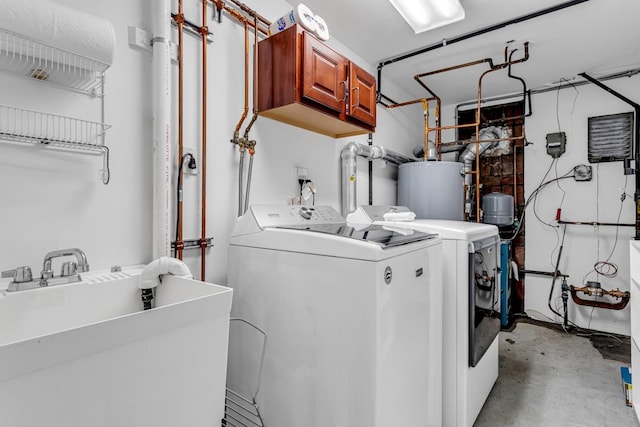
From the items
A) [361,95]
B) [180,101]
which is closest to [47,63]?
[180,101]

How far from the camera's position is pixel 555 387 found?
2.41 metres

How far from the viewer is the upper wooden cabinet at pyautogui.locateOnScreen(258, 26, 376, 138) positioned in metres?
1.75

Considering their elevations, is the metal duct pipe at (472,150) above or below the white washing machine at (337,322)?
above

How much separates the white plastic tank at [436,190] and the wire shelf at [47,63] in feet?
8.74

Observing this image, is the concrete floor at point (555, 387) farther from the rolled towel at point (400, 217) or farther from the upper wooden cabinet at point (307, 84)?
the upper wooden cabinet at point (307, 84)

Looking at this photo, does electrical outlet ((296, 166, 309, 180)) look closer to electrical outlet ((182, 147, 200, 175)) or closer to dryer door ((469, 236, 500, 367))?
electrical outlet ((182, 147, 200, 175))

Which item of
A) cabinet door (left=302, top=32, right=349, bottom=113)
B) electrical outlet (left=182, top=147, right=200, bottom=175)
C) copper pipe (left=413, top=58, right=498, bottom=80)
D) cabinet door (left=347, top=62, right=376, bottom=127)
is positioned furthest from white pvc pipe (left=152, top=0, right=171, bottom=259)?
copper pipe (left=413, top=58, right=498, bottom=80)

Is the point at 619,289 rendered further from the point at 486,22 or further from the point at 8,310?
the point at 8,310

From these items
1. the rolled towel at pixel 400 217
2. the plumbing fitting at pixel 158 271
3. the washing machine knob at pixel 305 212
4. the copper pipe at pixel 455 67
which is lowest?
the plumbing fitting at pixel 158 271

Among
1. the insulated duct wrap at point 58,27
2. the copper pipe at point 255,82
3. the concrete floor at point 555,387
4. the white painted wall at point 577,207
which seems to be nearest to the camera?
the insulated duct wrap at point 58,27

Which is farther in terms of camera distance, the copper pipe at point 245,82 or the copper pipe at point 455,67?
the copper pipe at point 455,67

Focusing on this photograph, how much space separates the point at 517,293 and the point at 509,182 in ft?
4.54

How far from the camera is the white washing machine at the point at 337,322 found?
123 centimetres

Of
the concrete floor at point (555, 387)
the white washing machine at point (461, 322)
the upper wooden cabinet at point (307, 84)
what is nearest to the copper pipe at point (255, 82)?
the upper wooden cabinet at point (307, 84)
